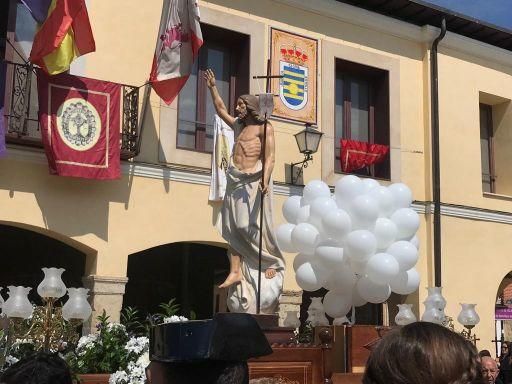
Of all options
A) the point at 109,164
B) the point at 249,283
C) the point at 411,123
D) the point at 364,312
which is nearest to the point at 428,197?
the point at 411,123

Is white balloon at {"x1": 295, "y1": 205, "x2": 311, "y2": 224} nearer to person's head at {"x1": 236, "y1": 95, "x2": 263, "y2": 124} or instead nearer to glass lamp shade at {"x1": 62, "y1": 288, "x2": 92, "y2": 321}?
person's head at {"x1": 236, "y1": 95, "x2": 263, "y2": 124}

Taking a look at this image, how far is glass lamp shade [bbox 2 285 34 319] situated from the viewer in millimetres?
6742

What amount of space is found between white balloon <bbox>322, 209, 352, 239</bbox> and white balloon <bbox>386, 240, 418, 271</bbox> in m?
0.52

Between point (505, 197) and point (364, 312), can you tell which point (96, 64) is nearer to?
point (364, 312)

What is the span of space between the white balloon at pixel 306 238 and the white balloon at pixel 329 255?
0.11m

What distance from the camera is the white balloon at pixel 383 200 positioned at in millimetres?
7352

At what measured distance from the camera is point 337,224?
700cm

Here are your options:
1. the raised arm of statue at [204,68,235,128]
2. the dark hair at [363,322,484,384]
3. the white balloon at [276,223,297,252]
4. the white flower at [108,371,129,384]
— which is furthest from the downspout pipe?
the dark hair at [363,322,484,384]

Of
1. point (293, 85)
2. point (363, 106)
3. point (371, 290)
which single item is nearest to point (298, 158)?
point (293, 85)

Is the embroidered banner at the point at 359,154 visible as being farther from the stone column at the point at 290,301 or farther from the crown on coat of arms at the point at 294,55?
the stone column at the point at 290,301

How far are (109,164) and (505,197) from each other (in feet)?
26.3

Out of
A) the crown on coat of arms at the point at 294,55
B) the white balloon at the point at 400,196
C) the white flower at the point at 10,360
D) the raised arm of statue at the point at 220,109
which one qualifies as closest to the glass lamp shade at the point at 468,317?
the white balloon at the point at 400,196

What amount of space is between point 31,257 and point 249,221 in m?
6.57

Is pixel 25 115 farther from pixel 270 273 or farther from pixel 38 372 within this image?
pixel 38 372
